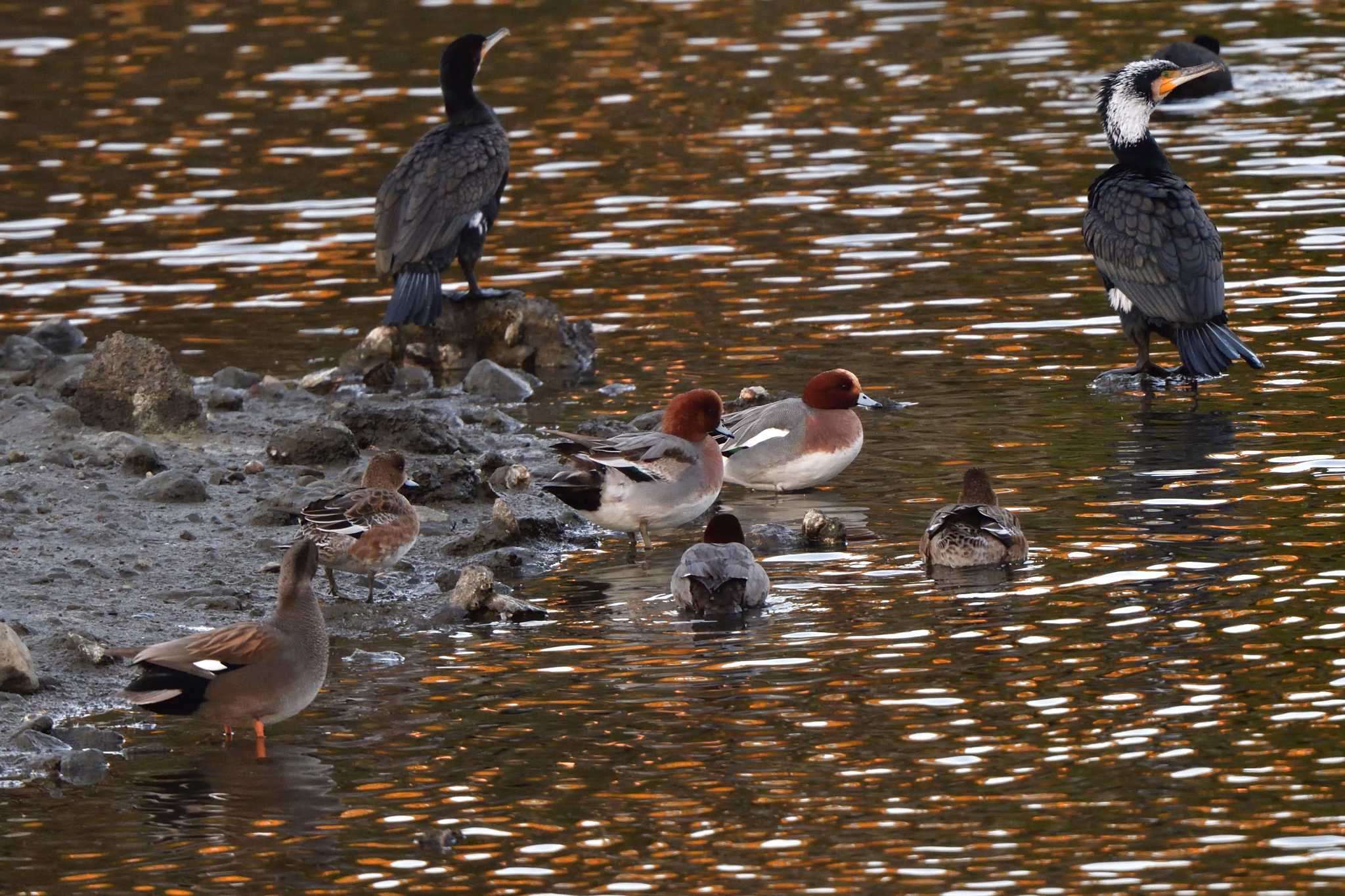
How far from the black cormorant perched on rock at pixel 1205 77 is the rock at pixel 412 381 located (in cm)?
1103

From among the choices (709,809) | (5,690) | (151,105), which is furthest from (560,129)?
(709,809)

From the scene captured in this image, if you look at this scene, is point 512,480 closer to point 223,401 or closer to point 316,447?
point 316,447

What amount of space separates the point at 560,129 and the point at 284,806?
715 inches

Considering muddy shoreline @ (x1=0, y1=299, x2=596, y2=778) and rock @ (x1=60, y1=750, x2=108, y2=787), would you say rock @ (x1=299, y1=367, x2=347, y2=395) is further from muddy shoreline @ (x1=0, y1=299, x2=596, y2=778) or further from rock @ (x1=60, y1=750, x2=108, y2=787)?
rock @ (x1=60, y1=750, x2=108, y2=787)

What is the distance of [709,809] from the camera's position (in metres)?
7.55

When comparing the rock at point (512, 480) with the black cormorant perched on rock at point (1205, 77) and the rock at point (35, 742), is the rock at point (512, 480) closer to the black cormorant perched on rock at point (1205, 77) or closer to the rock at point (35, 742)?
the rock at point (35, 742)

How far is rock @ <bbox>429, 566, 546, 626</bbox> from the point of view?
33.3 feet

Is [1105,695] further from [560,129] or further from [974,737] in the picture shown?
[560,129]

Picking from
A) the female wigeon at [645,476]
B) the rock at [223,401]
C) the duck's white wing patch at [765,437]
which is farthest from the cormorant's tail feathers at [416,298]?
the female wigeon at [645,476]

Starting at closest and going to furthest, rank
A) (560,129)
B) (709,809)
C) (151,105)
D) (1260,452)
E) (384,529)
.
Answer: (709,809), (384,529), (1260,452), (560,129), (151,105)

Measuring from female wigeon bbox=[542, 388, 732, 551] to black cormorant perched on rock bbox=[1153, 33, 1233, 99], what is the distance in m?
13.3

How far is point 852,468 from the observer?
516 inches

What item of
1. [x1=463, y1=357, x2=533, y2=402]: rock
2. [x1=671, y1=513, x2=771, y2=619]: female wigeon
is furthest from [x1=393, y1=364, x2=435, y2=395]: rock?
[x1=671, y1=513, x2=771, y2=619]: female wigeon

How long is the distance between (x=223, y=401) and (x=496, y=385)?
206 centimetres
